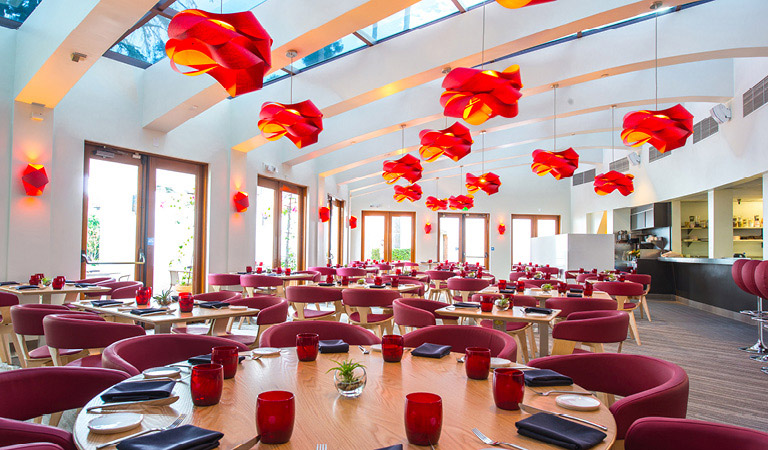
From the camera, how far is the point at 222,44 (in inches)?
109

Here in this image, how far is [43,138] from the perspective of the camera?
20.9 feet

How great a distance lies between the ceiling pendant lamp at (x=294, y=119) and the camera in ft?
15.3

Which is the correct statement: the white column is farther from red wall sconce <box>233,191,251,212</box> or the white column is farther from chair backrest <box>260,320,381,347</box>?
chair backrest <box>260,320,381,347</box>

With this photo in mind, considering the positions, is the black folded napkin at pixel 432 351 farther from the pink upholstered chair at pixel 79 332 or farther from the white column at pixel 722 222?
the white column at pixel 722 222

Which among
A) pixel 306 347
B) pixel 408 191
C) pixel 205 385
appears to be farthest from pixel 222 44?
pixel 408 191

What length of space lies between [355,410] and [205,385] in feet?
1.53

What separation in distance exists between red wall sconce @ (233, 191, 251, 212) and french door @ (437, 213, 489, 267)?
10.2 m

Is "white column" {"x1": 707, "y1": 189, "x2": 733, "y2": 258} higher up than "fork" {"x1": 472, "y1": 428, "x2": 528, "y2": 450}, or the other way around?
"white column" {"x1": 707, "y1": 189, "x2": 733, "y2": 258}

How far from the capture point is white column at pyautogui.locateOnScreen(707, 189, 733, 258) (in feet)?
34.2

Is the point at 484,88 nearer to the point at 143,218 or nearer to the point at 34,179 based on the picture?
the point at 34,179

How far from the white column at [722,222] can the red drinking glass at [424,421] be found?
11707 mm

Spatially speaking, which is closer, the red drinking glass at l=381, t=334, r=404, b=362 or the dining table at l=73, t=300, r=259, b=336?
the red drinking glass at l=381, t=334, r=404, b=362

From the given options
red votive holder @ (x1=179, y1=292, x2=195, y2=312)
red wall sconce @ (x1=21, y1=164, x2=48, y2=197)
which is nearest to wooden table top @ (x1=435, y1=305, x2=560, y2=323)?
red votive holder @ (x1=179, y1=292, x2=195, y2=312)

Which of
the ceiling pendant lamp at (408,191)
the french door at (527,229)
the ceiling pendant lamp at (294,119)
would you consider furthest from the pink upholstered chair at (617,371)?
the french door at (527,229)
